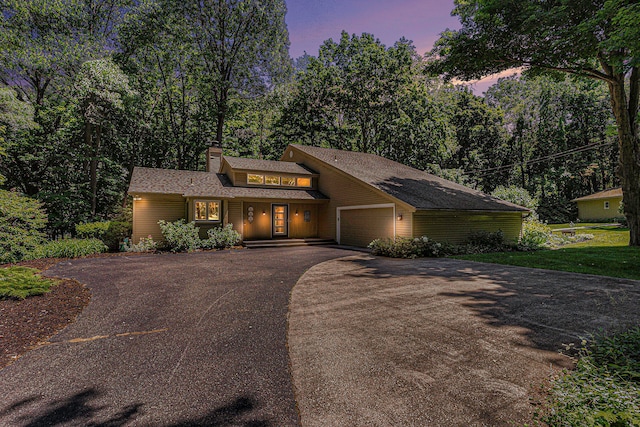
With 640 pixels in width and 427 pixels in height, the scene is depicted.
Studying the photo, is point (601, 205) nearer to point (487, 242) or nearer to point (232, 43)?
point (487, 242)

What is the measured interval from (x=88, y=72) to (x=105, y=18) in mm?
6488

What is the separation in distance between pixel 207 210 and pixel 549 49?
16.4 meters

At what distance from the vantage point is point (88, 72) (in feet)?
52.7

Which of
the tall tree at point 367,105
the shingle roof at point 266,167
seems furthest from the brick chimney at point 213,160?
the tall tree at point 367,105

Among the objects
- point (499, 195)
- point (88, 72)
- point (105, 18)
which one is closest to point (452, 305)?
point (499, 195)

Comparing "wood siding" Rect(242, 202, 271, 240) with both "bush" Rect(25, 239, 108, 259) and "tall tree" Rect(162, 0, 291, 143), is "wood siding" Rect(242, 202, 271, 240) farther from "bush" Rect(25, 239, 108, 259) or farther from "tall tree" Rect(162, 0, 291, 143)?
"tall tree" Rect(162, 0, 291, 143)

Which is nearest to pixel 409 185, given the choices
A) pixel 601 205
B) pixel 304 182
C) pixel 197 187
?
pixel 304 182

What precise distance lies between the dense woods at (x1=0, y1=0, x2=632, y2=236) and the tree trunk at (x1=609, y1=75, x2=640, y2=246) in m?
0.68

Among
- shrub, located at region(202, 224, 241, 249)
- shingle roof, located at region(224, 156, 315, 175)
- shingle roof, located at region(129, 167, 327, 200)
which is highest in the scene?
shingle roof, located at region(224, 156, 315, 175)

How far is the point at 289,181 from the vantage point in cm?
1759

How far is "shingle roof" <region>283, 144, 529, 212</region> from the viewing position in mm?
13008

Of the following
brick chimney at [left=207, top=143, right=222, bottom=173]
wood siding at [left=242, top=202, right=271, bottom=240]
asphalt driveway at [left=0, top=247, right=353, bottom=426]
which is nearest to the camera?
asphalt driveway at [left=0, top=247, right=353, bottom=426]

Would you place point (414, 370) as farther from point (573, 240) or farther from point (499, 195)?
point (499, 195)

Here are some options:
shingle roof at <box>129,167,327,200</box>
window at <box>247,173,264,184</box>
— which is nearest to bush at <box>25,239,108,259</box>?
shingle roof at <box>129,167,327,200</box>
